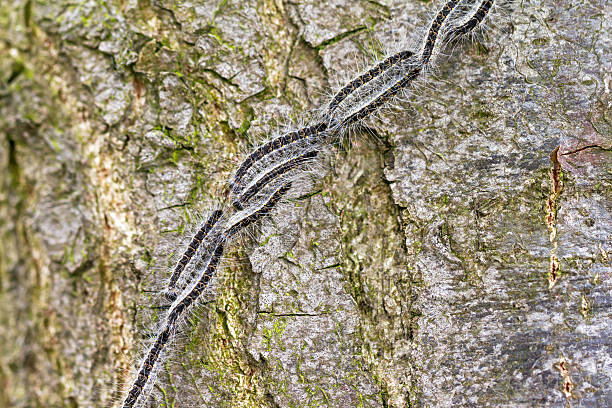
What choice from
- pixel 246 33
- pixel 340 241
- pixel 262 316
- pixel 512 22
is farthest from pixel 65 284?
pixel 512 22

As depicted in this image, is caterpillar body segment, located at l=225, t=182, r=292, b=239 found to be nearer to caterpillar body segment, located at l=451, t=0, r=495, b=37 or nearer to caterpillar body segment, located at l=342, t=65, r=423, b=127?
caterpillar body segment, located at l=342, t=65, r=423, b=127

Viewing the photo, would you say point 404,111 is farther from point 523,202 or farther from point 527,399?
point 527,399

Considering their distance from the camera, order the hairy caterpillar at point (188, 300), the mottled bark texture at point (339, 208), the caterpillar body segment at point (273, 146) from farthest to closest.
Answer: the caterpillar body segment at point (273, 146), the hairy caterpillar at point (188, 300), the mottled bark texture at point (339, 208)

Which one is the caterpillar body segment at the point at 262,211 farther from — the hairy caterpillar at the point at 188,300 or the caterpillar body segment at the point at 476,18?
the caterpillar body segment at the point at 476,18

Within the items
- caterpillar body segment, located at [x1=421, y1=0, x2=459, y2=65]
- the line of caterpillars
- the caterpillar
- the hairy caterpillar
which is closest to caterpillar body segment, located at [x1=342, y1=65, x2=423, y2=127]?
the line of caterpillars

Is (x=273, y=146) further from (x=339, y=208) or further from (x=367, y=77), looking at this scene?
(x=367, y=77)

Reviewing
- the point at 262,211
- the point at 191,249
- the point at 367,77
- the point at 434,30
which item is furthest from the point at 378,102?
the point at 191,249

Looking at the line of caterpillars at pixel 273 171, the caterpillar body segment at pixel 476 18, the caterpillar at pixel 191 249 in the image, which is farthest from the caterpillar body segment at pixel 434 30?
the caterpillar at pixel 191 249

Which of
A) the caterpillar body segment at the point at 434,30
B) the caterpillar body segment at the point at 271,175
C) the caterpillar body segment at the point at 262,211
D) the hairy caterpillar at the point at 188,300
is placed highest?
the caterpillar body segment at the point at 434,30
